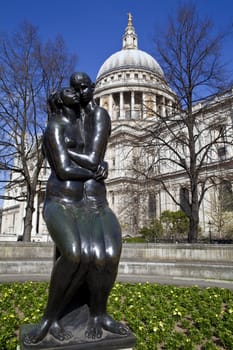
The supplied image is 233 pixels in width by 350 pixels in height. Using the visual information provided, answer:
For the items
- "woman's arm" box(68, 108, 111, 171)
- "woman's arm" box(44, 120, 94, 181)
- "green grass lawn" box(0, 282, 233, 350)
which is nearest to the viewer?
"woman's arm" box(44, 120, 94, 181)

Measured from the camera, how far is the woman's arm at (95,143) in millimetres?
3652

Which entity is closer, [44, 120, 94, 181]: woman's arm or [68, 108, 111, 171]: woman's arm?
[44, 120, 94, 181]: woman's arm

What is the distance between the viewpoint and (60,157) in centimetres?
356

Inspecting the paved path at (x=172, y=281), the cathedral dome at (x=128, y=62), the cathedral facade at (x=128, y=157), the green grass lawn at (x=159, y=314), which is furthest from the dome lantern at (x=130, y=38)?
the green grass lawn at (x=159, y=314)

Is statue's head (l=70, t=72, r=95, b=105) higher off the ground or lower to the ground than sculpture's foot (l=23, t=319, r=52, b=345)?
higher

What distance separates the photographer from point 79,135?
3.88m

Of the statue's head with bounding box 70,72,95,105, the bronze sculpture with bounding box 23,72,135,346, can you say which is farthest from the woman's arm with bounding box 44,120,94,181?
the statue's head with bounding box 70,72,95,105

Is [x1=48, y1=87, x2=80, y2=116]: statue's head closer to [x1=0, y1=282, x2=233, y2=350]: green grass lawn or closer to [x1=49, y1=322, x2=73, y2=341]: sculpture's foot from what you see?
[x1=49, y1=322, x2=73, y2=341]: sculpture's foot

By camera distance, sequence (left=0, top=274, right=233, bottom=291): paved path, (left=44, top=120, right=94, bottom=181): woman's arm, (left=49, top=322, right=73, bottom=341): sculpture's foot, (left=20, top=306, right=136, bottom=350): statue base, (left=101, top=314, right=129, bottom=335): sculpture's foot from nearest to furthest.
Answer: (left=20, top=306, right=136, bottom=350): statue base
(left=49, top=322, right=73, bottom=341): sculpture's foot
(left=101, top=314, right=129, bottom=335): sculpture's foot
(left=44, top=120, right=94, bottom=181): woman's arm
(left=0, top=274, right=233, bottom=291): paved path

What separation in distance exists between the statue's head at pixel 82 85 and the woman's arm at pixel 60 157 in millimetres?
464

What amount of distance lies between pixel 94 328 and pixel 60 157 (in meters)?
1.87

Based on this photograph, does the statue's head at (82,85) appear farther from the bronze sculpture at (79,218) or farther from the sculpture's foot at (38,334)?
the sculpture's foot at (38,334)

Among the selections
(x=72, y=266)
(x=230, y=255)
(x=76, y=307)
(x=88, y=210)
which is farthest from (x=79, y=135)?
(x=230, y=255)

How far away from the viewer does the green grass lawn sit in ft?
15.6
